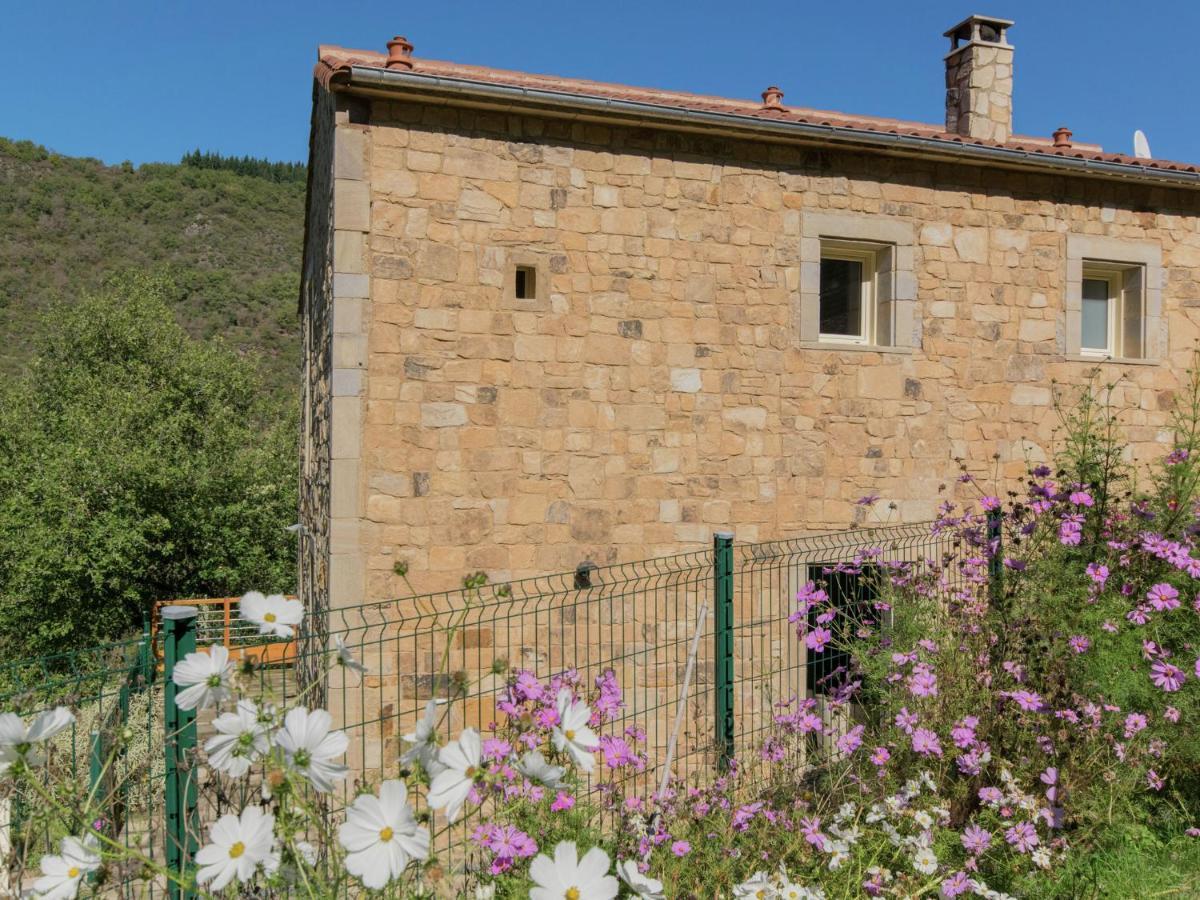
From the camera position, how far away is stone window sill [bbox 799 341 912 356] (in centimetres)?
700

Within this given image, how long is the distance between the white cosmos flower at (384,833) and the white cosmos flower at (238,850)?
16cm

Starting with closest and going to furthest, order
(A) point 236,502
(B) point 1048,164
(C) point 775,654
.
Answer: (C) point 775,654 < (B) point 1048,164 < (A) point 236,502

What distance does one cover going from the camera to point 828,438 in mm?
7031

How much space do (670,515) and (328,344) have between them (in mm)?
2791

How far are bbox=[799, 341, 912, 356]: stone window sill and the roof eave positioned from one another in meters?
1.53

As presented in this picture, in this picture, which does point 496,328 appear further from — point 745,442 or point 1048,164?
point 1048,164

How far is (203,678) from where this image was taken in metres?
2.05

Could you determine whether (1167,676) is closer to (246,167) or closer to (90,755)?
(90,755)

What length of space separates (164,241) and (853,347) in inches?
1304

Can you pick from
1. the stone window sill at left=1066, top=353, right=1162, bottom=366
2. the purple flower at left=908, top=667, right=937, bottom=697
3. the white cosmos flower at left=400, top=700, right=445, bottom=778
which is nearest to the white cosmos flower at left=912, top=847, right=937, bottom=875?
the purple flower at left=908, top=667, right=937, bottom=697

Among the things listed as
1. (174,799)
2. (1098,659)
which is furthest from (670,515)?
(174,799)

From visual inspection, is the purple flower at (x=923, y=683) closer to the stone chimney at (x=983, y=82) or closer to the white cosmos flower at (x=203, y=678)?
the white cosmos flower at (x=203, y=678)

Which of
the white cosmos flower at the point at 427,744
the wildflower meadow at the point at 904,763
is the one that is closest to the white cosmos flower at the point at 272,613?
the wildflower meadow at the point at 904,763

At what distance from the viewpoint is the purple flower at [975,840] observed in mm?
3279
